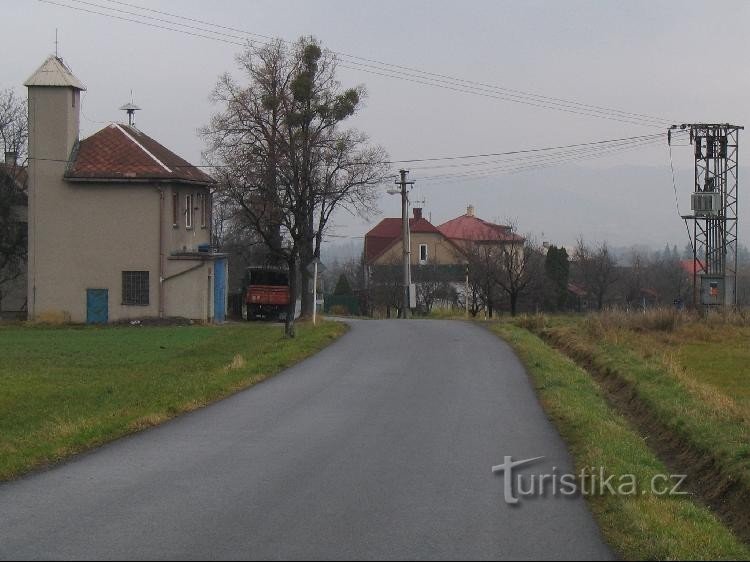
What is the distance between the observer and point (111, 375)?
74.9 ft

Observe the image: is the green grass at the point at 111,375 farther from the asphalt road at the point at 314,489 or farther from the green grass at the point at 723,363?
the green grass at the point at 723,363

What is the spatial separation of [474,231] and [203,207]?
153ft

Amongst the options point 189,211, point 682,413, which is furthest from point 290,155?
point 682,413

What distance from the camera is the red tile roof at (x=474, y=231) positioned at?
80.8 metres

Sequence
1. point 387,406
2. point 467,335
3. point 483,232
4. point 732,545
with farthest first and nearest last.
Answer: point 483,232
point 467,335
point 387,406
point 732,545

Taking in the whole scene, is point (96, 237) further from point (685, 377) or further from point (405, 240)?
point (685, 377)

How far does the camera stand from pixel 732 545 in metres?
7.91

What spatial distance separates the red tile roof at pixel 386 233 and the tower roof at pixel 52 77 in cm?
4785

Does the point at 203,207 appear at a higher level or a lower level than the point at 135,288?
higher

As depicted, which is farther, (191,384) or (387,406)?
(191,384)

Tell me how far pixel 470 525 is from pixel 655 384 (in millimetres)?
11213

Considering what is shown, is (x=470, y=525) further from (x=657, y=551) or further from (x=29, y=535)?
(x=29, y=535)

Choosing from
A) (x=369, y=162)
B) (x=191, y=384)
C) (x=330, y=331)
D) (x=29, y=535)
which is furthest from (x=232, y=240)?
(x=29, y=535)

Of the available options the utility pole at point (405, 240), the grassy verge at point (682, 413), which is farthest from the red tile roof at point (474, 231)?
the grassy verge at point (682, 413)
